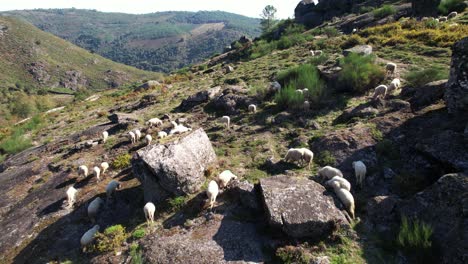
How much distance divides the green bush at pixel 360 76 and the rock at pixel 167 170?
1069 centimetres

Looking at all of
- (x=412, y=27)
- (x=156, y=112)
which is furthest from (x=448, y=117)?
(x=412, y=27)

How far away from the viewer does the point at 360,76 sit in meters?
17.8

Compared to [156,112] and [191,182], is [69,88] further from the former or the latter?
[191,182]

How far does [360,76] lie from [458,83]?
6.53m

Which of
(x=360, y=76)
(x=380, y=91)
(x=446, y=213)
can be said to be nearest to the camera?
(x=446, y=213)

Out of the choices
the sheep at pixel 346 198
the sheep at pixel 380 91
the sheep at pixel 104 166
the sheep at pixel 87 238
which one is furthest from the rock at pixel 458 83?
the sheep at pixel 104 166

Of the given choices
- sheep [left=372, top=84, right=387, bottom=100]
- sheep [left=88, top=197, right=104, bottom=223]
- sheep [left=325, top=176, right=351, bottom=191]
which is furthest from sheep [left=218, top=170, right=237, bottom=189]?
sheep [left=372, top=84, right=387, bottom=100]

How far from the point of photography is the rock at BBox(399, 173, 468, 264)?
24.1 feet

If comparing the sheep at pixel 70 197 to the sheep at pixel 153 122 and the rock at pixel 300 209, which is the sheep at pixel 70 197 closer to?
the sheep at pixel 153 122

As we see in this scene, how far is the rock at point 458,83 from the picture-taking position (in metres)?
11.4

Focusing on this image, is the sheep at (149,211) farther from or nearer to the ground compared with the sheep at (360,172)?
farther from the ground

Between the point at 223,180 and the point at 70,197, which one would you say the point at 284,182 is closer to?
the point at 223,180

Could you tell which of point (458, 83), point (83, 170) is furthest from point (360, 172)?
point (83, 170)

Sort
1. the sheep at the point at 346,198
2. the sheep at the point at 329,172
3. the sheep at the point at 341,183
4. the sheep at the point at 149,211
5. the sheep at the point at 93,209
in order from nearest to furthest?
the sheep at the point at 346,198, the sheep at the point at 341,183, the sheep at the point at 149,211, the sheep at the point at 329,172, the sheep at the point at 93,209
